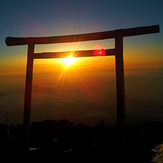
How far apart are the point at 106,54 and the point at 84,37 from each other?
73 cm

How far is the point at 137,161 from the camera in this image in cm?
479

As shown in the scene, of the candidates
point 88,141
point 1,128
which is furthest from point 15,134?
point 88,141

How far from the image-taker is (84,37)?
4781mm

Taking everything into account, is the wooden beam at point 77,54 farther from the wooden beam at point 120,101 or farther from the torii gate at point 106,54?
the wooden beam at point 120,101

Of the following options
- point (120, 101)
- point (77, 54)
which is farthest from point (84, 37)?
point (120, 101)

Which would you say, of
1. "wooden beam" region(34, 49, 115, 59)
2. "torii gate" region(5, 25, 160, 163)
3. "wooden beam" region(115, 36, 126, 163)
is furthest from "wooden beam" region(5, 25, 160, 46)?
"wooden beam" region(34, 49, 115, 59)

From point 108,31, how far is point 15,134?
5.67 m

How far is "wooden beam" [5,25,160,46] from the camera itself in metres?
4.27

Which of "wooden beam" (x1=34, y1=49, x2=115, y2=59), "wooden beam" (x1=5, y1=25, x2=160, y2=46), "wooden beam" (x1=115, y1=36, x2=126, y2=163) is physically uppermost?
"wooden beam" (x1=5, y1=25, x2=160, y2=46)

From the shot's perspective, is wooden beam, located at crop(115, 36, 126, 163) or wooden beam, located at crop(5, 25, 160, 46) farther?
wooden beam, located at crop(5, 25, 160, 46)

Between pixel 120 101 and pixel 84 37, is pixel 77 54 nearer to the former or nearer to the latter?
pixel 84 37

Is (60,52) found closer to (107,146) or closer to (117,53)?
(117,53)

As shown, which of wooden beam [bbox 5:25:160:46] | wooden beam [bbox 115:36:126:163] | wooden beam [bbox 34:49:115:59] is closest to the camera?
wooden beam [bbox 115:36:126:163]

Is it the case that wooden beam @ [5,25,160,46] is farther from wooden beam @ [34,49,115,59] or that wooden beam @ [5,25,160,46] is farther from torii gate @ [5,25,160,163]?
wooden beam @ [34,49,115,59]
